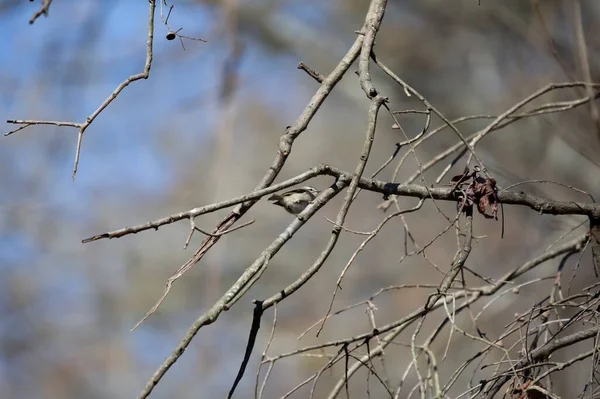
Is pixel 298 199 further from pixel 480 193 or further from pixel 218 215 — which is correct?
pixel 218 215

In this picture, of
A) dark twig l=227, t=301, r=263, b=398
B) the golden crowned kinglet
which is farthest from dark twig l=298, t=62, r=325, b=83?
dark twig l=227, t=301, r=263, b=398

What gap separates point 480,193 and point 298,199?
1.71 feet

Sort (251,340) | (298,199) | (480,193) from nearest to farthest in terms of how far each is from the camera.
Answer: (251,340) → (480,193) → (298,199)

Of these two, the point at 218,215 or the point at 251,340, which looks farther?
the point at 218,215

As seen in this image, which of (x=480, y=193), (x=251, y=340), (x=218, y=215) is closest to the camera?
(x=251, y=340)

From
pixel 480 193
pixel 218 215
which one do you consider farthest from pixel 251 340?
pixel 218 215

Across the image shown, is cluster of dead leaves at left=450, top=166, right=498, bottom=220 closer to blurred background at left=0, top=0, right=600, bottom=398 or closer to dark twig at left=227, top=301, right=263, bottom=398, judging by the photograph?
dark twig at left=227, top=301, right=263, bottom=398

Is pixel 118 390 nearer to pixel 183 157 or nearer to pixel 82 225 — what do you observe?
pixel 82 225

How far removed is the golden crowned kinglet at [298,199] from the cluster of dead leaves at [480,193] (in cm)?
44

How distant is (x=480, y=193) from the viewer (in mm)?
1521

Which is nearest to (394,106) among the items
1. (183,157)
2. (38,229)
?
(183,157)

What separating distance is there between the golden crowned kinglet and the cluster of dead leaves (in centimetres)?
44

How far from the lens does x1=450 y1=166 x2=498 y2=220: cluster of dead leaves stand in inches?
Answer: 59.2

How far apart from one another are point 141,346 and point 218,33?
9.59 ft
